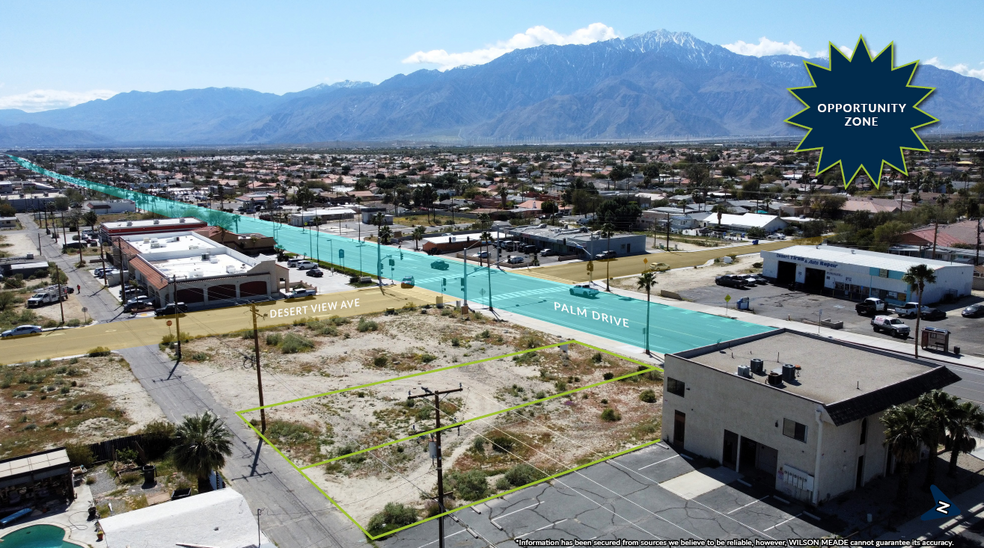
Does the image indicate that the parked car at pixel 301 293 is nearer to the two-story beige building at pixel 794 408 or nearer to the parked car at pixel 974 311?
the two-story beige building at pixel 794 408

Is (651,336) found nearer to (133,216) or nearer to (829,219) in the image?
(829,219)

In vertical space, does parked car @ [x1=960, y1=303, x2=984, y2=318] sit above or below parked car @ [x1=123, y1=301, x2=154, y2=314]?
above

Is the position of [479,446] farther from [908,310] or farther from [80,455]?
[908,310]

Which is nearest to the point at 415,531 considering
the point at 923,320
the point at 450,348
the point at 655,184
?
the point at 450,348
